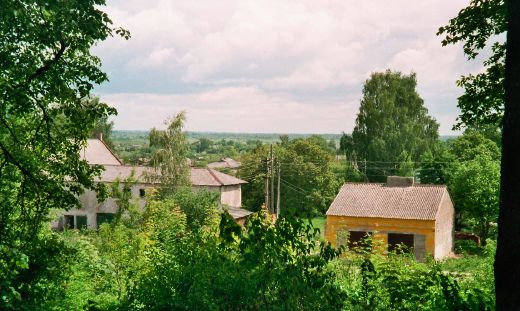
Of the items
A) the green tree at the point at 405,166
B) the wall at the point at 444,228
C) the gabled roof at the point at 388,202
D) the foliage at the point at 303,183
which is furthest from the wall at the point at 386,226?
the foliage at the point at 303,183

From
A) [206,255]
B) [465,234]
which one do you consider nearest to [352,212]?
[465,234]

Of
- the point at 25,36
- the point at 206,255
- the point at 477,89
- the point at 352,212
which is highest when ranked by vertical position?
the point at 25,36

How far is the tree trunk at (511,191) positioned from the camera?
4.44m

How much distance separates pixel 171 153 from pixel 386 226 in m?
16.1

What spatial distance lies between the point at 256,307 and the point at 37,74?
532 cm

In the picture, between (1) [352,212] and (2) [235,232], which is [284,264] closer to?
(2) [235,232]

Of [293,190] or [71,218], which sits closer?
[71,218]

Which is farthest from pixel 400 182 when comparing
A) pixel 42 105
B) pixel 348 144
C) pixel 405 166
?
pixel 42 105

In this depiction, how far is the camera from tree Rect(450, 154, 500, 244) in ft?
120

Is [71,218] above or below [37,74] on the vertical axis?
below

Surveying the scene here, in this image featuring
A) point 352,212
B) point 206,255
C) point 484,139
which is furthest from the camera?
point 484,139

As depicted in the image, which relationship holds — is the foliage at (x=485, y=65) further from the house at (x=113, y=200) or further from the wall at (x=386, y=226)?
the house at (x=113, y=200)

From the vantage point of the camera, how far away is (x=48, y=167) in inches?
381

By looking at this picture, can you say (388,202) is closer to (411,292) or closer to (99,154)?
(411,292)
